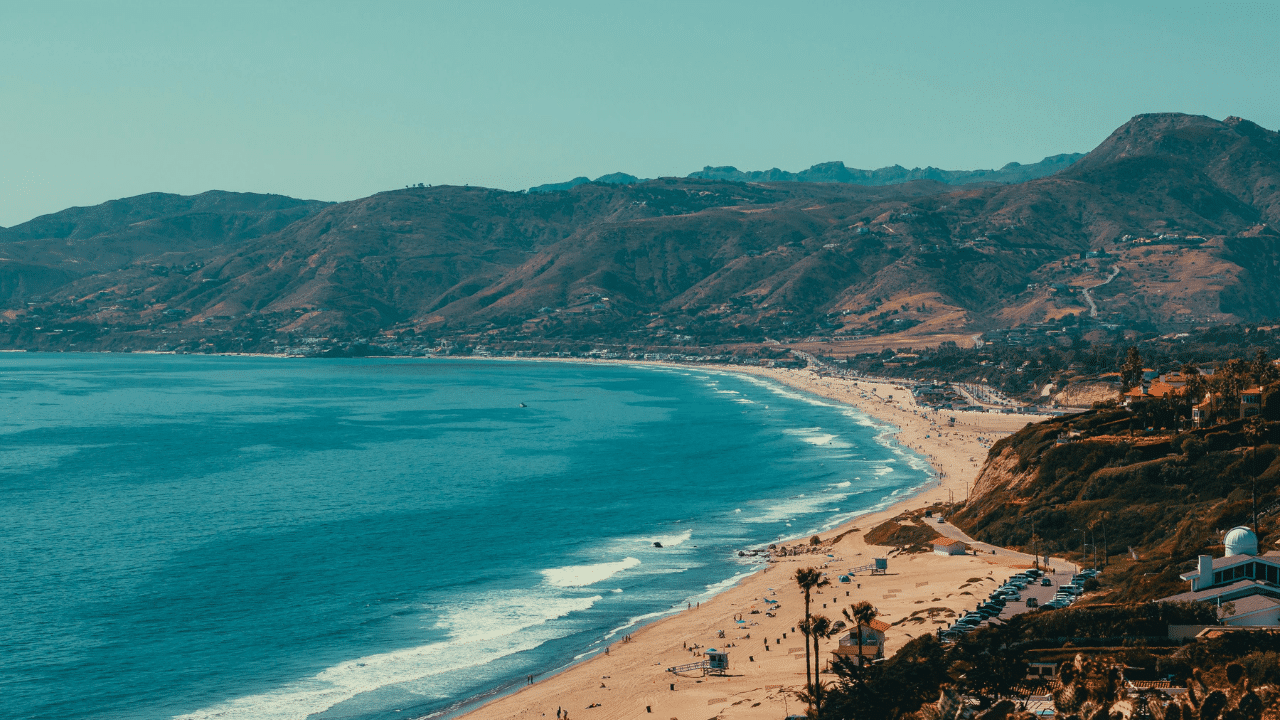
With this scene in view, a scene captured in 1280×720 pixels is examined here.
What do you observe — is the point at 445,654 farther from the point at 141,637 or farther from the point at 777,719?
the point at 777,719

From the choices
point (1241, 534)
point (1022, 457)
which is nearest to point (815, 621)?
point (1241, 534)

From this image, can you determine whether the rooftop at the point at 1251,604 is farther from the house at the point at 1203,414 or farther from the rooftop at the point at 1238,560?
the house at the point at 1203,414

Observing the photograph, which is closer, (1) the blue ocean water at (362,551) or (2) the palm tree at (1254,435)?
(1) the blue ocean water at (362,551)

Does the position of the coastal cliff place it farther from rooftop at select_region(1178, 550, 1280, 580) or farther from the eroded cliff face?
rooftop at select_region(1178, 550, 1280, 580)

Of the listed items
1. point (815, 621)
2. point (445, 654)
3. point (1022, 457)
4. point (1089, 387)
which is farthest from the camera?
point (1089, 387)

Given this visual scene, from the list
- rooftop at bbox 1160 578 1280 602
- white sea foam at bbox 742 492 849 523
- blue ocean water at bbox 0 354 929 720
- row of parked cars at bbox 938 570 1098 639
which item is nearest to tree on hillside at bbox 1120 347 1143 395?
blue ocean water at bbox 0 354 929 720

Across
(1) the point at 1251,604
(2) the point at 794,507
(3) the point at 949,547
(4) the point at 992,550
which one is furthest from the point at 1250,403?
(1) the point at 1251,604

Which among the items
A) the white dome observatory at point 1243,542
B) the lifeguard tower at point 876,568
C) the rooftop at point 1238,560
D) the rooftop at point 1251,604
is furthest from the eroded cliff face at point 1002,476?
the rooftop at point 1251,604

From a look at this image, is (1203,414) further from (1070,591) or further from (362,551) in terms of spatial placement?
(362,551)
